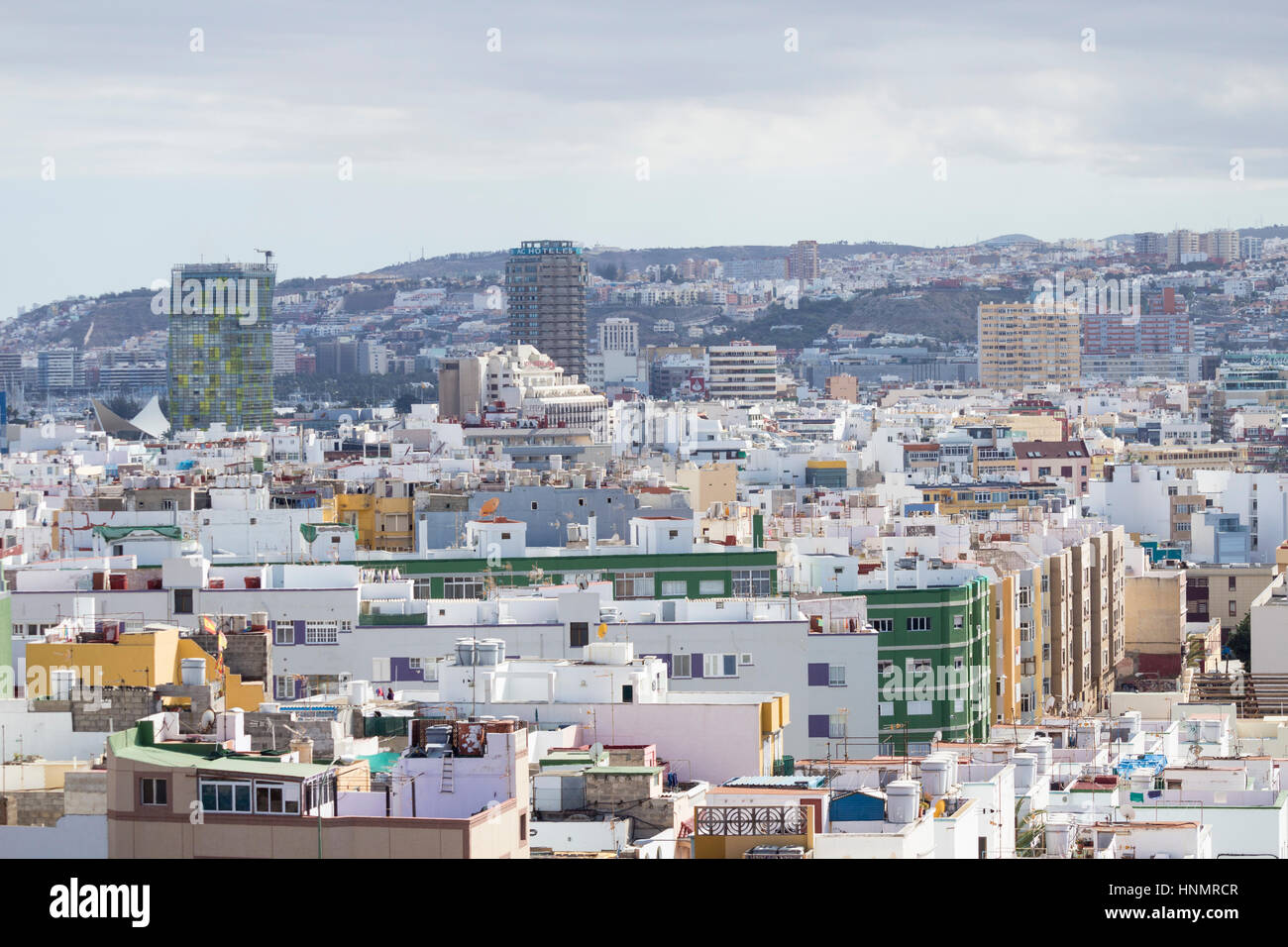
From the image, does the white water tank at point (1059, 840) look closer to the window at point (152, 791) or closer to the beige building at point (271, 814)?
the beige building at point (271, 814)

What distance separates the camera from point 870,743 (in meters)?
16.3

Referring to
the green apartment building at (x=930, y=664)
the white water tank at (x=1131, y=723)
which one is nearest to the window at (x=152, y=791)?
the white water tank at (x=1131, y=723)

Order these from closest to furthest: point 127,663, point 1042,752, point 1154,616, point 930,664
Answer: point 1042,752
point 127,663
point 930,664
point 1154,616

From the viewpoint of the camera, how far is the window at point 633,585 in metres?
20.4

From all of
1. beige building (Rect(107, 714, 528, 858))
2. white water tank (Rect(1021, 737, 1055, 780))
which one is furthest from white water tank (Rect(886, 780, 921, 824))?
white water tank (Rect(1021, 737, 1055, 780))

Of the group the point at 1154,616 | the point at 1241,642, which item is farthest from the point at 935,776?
the point at 1154,616

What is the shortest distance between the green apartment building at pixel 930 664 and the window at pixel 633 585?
241 centimetres

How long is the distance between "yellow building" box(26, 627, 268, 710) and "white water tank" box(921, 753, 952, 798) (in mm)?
4197

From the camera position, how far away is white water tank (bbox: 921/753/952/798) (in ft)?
32.7

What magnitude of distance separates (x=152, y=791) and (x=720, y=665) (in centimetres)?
868

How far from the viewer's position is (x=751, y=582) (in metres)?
20.5

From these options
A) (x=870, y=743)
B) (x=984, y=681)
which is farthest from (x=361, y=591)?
(x=984, y=681)

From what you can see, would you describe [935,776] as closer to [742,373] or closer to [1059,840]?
[1059,840]
